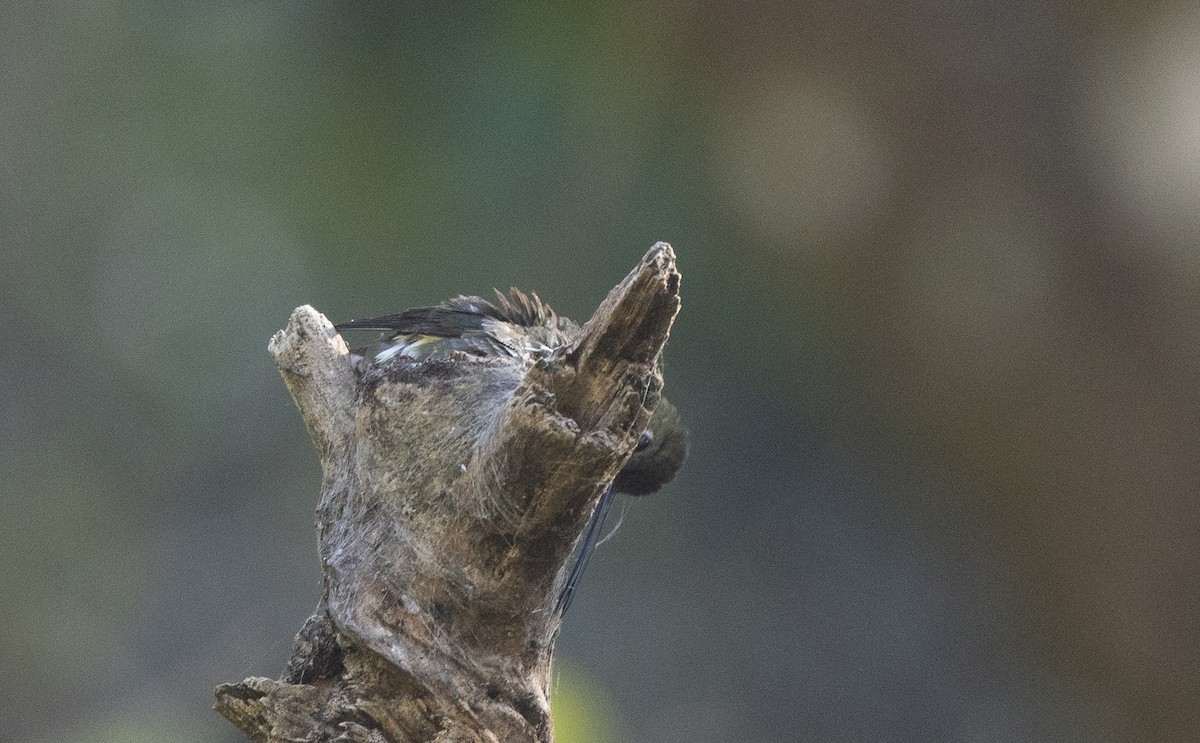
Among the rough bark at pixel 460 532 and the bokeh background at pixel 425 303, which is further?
the bokeh background at pixel 425 303

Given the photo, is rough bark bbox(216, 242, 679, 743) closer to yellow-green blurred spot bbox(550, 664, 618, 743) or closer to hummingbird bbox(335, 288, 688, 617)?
hummingbird bbox(335, 288, 688, 617)

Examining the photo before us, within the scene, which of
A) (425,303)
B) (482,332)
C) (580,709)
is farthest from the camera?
(425,303)

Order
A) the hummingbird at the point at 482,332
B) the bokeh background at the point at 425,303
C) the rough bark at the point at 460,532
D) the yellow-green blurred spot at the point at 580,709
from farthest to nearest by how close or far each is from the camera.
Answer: the bokeh background at the point at 425,303 < the yellow-green blurred spot at the point at 580,709 < the hummingbird at the point at 482,332 < the rough bark at the point at 460,532

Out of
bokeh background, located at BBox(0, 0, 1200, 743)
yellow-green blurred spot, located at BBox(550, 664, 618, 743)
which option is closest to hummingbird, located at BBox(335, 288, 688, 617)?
yellow-green blurred spot, located at BBox(550, 664, 618, 743)

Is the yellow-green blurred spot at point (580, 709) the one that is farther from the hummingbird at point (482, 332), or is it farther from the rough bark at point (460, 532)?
the rough bark at point (460, 532)

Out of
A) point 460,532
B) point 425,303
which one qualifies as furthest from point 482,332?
point 425,303

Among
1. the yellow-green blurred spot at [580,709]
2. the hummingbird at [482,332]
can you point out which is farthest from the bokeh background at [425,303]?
the hummingbird at [482,332]

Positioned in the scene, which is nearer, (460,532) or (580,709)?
(460,532)

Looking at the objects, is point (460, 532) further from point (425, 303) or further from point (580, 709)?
point (425, 303)

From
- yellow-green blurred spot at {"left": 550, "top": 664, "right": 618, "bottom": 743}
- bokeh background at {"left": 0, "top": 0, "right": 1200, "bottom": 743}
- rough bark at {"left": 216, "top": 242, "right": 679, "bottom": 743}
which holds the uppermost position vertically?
bokeh background at {"left": 0, "top": 0, "right": 1200, "bottom": 743}
